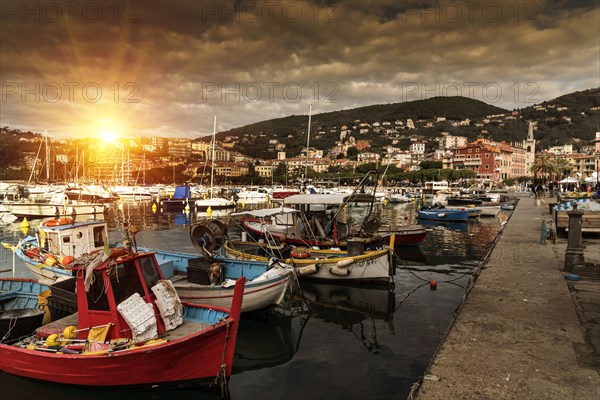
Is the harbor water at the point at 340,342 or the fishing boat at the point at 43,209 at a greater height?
the fishing boat at the point at 43,209

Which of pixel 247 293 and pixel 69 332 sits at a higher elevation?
pixel 69 332

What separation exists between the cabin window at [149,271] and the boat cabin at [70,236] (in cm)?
592

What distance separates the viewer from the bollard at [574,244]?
12578 millimetres

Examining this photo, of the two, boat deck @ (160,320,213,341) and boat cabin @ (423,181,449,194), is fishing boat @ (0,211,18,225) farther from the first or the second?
boat cabin @ (423,181,449,194)

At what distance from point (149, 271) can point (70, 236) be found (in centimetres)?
741

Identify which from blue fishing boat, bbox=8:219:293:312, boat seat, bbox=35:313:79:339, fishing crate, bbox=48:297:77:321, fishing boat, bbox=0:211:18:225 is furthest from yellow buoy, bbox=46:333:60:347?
fishing boat, bbox=0:211:18:225

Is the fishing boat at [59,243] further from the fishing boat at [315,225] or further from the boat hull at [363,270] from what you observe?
the boat hull at [363,270]

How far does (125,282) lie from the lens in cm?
826

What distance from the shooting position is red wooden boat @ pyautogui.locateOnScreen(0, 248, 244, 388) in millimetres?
7567

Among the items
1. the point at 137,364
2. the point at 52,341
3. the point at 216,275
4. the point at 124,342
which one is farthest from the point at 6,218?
the point at 137,364

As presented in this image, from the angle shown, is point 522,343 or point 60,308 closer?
point 522,343

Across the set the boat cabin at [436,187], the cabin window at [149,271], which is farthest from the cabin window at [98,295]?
the boat cabin at [436,187]

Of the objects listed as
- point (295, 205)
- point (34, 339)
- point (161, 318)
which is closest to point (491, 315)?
point (161, 318)

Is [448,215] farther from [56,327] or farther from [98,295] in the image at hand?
[56,327]
